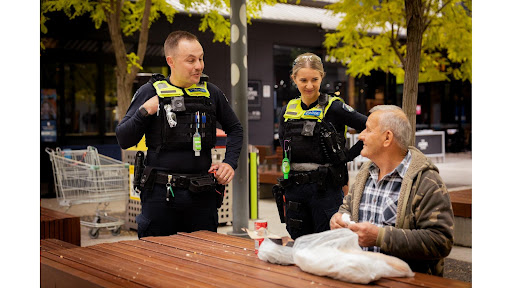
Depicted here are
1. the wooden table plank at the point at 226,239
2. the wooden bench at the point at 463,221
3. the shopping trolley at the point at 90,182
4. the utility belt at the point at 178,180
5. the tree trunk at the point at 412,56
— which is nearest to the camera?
the wooden table plank at the point at 226,239

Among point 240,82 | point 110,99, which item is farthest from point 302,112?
point 110,99

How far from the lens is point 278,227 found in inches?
325

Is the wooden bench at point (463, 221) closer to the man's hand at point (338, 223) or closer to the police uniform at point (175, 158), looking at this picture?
the police uniform at point (175, 158)

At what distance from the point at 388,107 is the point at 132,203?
5.73 m

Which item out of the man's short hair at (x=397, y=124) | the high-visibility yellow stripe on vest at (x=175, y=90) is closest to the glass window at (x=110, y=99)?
the high-visibility yellow stripe on vest at (x=175, y=90)

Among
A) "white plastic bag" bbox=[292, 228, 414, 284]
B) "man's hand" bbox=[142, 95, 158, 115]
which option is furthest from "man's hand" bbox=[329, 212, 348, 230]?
"man's hand" bbox=[142, 95, 158, 115]

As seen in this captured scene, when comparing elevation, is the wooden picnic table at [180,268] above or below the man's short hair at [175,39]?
below

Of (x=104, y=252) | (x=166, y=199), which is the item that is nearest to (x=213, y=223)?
(x=166, y=199)

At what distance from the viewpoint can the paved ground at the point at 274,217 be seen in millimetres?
6000

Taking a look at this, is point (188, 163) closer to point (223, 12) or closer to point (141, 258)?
point (141, 258)

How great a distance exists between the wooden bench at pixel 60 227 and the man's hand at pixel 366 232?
403cm

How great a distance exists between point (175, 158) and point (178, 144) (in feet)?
0.29

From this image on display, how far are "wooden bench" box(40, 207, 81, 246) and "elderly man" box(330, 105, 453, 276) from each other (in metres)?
3.80
